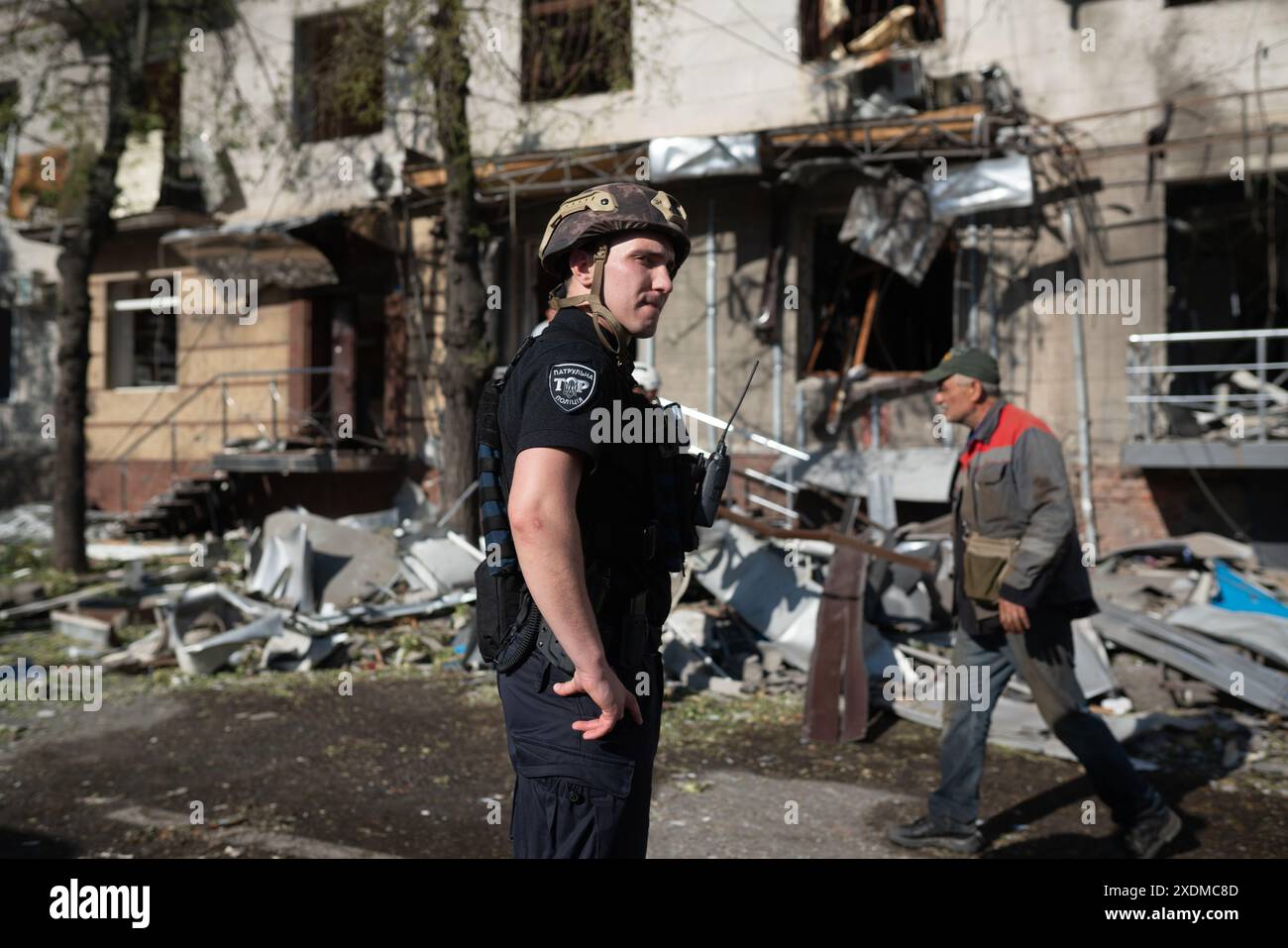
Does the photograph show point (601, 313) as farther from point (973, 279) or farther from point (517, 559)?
point (973, 279)

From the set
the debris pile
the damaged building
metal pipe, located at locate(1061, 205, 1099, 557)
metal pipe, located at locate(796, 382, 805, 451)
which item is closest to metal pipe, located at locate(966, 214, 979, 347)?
the damaged building

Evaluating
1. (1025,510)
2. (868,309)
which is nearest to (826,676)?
(1025,510)

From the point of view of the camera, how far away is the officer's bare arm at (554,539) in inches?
71.8

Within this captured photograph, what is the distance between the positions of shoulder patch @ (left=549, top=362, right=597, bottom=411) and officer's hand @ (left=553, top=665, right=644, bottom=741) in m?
0.54

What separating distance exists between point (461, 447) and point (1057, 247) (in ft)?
22.4

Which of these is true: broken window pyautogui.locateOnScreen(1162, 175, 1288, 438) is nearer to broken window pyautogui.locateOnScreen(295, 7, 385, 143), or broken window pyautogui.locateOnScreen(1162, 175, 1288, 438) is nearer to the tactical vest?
broken window pyautogui.locateOnScreen(295, 7, 385, 143)

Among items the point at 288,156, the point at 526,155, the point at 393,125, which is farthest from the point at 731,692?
the point at 288,156

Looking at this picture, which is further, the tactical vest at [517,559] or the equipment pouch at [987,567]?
the equipment pouch at [987,567]

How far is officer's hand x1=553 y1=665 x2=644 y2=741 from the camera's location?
1894 mm

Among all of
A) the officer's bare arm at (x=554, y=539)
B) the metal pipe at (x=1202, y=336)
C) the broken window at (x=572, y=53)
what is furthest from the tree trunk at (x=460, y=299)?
the officer's bare arm at (x=554, y=539)

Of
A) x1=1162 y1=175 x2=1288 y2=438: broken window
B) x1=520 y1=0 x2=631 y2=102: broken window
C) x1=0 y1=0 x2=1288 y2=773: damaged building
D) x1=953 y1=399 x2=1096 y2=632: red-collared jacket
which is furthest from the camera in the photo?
x1=520 y1=0 x2=631 y2=102: broken window

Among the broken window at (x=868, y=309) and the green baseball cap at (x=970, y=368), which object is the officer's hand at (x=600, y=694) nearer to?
the green baseball cap at (x=970, y=368)

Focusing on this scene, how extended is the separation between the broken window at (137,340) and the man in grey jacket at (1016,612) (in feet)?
49.1

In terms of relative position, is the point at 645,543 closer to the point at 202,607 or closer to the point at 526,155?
the point at 202,607
